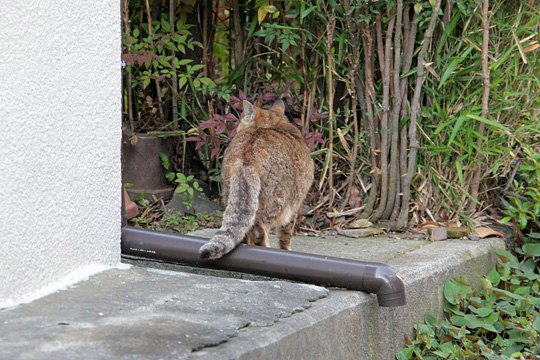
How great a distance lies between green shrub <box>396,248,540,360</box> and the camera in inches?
157

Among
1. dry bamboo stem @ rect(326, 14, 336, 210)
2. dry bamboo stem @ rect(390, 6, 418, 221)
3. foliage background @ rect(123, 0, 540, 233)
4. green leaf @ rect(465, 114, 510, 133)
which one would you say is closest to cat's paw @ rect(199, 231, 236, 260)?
foliage background @ rect(123, 0, 540, 233)

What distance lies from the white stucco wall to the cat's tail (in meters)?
0.44

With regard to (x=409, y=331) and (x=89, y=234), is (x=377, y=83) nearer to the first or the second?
(x=409, y=331)

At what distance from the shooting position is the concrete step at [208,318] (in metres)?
2.54

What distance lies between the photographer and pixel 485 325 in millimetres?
4238

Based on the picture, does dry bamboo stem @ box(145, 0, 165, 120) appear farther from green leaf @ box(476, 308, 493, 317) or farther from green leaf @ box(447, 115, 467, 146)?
green leaf @ box(476, 308, 493, 317)

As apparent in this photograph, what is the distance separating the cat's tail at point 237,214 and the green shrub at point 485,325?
91 centimetres

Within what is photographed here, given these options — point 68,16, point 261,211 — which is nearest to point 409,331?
point 261,211

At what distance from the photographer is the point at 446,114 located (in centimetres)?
525

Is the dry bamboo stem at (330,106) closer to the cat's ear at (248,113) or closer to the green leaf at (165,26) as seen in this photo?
the cat's ear at (248,113)

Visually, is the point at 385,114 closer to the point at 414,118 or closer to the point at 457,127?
the point at 414,118

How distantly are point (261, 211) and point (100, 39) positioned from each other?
115cm

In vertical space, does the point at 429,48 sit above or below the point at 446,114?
above

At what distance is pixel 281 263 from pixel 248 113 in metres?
1.28
